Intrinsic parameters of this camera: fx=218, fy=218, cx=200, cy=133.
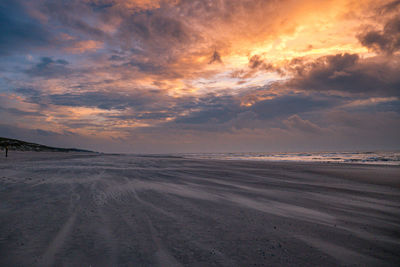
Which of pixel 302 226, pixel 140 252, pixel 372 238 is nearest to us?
pixel 140 252

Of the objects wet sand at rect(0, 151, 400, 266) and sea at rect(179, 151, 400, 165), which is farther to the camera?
sea at rect(179, 151, 400, 165)

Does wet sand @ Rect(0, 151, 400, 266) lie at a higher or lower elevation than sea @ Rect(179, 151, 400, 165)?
lower

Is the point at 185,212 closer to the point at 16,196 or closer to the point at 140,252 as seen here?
the point at 140,252

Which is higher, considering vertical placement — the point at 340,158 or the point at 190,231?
the point at 340,158

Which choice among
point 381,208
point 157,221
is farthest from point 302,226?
point 381,208

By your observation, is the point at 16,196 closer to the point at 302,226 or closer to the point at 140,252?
the point at 140,252

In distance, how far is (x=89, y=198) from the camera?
7.36 metres

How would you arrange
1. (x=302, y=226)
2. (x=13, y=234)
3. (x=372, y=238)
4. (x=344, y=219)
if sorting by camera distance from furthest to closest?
1. (x=344, y=219)
2. (x=302, y=226)
3. (x=372, y=238)
4. (x=13, y=234)

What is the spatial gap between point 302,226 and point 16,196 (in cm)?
880

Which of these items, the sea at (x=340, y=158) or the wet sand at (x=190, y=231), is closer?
the wet sand at (x=190, y=231)

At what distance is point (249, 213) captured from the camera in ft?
20.2

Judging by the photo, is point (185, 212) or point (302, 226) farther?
point (185, 212)

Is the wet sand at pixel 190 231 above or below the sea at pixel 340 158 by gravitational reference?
below

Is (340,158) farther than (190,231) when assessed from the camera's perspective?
Yes
